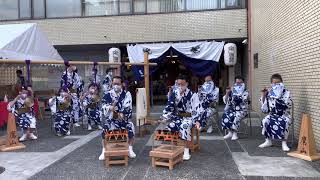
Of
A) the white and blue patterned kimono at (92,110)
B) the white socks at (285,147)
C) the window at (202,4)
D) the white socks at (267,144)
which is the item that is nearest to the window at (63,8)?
the window at (202,4)

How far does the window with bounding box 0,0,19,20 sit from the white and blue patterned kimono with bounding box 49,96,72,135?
31.5ft

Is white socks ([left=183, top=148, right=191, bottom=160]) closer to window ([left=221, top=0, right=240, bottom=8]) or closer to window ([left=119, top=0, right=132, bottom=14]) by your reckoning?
window ([left=221, top=0, right=240, bottom=8])

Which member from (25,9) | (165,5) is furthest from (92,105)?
(25,9)

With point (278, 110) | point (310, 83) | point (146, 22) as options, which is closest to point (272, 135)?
point (278, 110)

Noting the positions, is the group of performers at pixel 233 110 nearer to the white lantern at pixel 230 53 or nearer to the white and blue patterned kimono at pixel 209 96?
the white and blue patterned kimono at pixel 209 96

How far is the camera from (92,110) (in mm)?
11703

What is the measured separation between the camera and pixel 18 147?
8773mm

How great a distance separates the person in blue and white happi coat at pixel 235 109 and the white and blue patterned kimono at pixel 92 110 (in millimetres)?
3935

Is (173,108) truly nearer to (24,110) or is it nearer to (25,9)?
(24,110)

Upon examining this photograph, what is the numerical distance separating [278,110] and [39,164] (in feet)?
15.9

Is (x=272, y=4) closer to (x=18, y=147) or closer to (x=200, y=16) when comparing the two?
(x=200, y=16)

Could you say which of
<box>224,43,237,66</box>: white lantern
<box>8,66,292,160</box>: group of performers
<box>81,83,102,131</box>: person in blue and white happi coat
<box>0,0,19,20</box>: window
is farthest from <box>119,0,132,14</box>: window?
<box>81,83,102,131</box>: person in blue and white happi coat

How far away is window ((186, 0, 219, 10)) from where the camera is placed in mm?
17203

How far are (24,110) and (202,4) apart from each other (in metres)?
10.0
